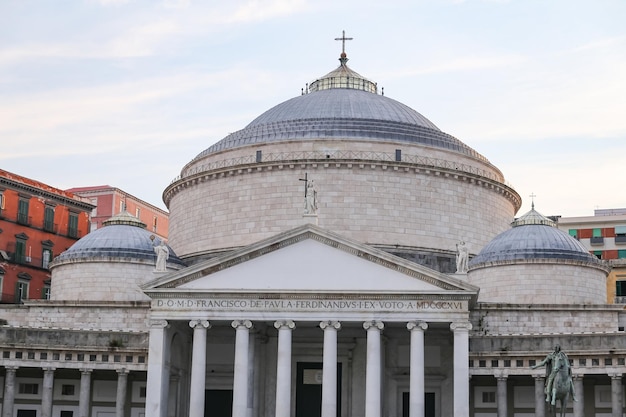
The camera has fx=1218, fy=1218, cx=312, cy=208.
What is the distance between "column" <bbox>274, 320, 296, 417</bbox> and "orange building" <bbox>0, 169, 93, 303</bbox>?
1161 inches

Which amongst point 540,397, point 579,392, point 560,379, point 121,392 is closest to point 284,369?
point 121,392

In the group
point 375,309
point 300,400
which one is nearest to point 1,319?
point 300,400

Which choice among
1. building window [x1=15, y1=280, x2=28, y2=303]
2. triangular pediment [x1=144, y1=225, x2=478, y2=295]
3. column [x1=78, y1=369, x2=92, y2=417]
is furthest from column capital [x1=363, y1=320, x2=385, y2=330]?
building window [x1=15, y1=280, x2=28, y2=303]

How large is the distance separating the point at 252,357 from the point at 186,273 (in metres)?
5.44

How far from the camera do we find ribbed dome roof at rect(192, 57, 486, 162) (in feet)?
242

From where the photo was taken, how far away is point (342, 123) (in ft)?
244

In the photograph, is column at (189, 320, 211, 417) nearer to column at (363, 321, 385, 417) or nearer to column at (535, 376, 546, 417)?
column at (363, 321, 385, 417)

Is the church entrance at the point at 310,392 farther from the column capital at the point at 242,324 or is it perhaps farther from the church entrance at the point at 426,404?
the column capital at the point at 242,324

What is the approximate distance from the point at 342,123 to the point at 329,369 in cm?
2097

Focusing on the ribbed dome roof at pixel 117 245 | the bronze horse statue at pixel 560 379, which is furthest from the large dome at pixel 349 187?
the bronze horse statue at pixel 560 379

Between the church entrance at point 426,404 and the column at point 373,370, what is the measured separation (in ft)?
16.5

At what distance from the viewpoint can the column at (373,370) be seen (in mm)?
57750

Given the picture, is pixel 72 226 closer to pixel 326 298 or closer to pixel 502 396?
pixel 326 298

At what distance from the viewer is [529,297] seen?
6594 cm
